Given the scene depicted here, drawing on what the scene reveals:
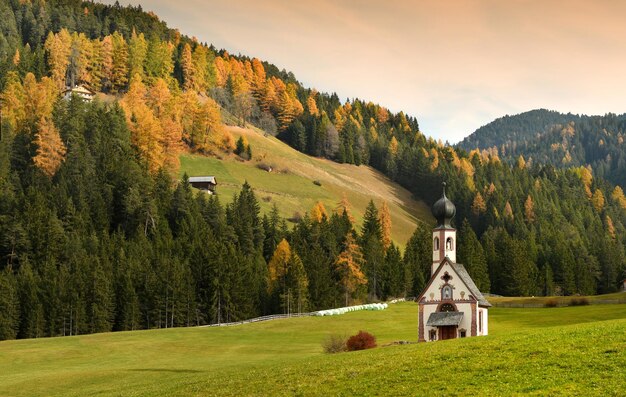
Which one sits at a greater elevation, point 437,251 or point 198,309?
point 437,251

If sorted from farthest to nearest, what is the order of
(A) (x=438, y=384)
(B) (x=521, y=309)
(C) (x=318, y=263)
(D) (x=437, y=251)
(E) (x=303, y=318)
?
(C) (x=318, y=263)
(B) (x=521, y=309)
(E) (x=303, y=318)
(D) (x=437, y=251)
(A) (x=438, y=384)

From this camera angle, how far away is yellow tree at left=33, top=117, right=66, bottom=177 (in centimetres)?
14112

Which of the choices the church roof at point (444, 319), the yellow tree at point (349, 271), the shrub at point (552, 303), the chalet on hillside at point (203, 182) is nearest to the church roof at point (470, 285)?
the church roof at point (444, 319)

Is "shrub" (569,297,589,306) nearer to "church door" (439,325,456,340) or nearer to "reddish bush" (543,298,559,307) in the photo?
"reddish bush" (543,298,559,307)

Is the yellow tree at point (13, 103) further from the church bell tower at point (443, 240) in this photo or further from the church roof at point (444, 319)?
the church roof at point (444, 319)

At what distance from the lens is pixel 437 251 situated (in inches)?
3120

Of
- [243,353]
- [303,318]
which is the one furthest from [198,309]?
[243,353]

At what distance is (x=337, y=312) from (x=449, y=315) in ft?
100

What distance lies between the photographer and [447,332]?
72.7 metres

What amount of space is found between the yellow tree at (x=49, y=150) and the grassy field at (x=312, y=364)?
223 ft

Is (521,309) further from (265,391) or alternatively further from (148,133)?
(148,133)

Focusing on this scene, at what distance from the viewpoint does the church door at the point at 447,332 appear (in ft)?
238

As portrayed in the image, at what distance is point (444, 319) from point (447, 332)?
1.31 metres

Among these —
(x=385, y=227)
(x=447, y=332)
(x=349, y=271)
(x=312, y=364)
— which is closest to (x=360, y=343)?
(x=447, y=332)
